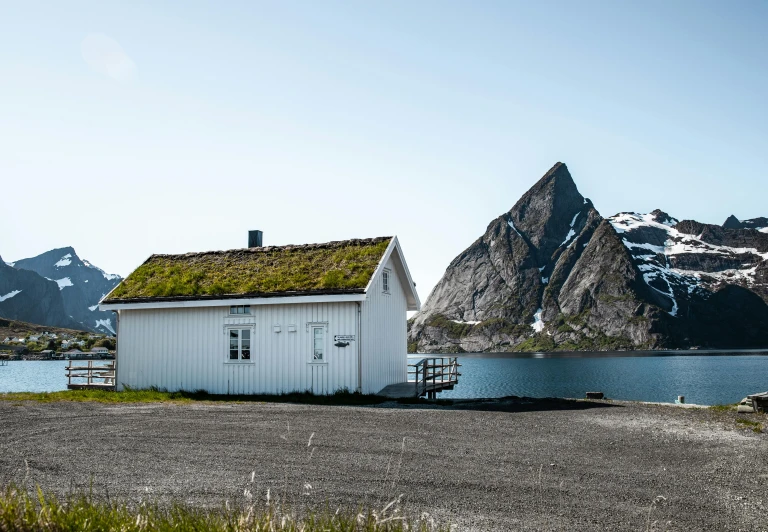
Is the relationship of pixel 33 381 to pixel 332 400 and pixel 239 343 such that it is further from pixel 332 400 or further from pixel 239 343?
pixel 332 400

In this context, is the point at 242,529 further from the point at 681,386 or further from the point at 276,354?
the point at 681,386

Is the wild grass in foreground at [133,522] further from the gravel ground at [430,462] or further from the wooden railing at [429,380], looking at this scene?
the wooden railing at [429,380]

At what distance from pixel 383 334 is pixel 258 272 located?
603cm

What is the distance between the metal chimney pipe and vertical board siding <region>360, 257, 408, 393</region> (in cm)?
834

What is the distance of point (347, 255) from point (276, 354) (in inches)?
209

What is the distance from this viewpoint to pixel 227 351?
27.4 m

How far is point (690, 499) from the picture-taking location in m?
9.83

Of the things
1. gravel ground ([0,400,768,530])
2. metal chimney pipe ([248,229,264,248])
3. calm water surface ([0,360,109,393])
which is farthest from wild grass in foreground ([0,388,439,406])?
calm water surface ([0,360,109,393])

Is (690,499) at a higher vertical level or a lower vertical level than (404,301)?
lower

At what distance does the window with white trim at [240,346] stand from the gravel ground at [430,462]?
6.54m

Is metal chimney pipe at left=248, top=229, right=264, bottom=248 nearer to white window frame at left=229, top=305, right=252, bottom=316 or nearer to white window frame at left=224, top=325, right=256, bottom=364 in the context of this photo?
white window frame at left=229, top=305, right=252, bottom=316

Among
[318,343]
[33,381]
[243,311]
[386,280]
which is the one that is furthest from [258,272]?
[33,381]

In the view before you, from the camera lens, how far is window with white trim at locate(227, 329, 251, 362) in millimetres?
27234

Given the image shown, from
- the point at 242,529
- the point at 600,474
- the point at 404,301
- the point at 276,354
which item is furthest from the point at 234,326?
the point at 242,529
